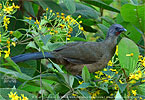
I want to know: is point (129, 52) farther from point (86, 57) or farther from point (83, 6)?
point (83, 6)

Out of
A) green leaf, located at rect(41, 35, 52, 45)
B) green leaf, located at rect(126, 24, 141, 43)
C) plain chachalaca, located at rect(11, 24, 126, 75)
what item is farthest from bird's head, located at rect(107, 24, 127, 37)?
green leaf, located at rect(41, 35, 52, 45)

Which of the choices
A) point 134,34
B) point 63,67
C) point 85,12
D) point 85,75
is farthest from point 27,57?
point 134,34

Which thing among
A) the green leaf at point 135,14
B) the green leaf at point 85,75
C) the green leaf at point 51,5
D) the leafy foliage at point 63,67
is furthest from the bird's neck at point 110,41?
the green leaf at point 85,75

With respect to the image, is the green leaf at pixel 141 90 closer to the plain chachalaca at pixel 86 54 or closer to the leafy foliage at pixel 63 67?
the leafy foliage at pixel 63 67

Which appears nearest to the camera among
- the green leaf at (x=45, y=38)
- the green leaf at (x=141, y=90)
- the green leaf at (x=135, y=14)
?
the green leaf at (x=45, y=38)

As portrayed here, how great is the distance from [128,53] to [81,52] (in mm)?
713

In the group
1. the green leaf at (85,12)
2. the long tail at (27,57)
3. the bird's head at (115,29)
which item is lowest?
the long tail at (27,57)

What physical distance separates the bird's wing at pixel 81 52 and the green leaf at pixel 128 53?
646 millimetres

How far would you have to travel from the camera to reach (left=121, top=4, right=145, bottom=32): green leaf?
2227 millimetres

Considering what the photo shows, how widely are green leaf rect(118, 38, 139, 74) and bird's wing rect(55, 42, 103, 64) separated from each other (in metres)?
0.65

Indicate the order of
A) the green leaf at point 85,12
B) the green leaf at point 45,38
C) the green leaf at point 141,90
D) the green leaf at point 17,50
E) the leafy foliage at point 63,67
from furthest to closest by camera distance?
the green leaf at point 85,12 → the green leaf at point 17,50 → the green leaf at point 141,90 → the leafy foliage at point 63,67 → the green leaf at point 45,38

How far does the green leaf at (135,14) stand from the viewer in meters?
2.23

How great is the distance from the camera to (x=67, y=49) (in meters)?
2.31

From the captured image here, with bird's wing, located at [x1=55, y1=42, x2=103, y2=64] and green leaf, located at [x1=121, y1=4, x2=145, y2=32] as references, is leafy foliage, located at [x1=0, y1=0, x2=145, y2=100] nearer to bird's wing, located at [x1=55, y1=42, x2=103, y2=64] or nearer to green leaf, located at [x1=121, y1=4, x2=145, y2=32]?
green leaf, located at [x1=121, y1=4, x2=145, y2=32]
